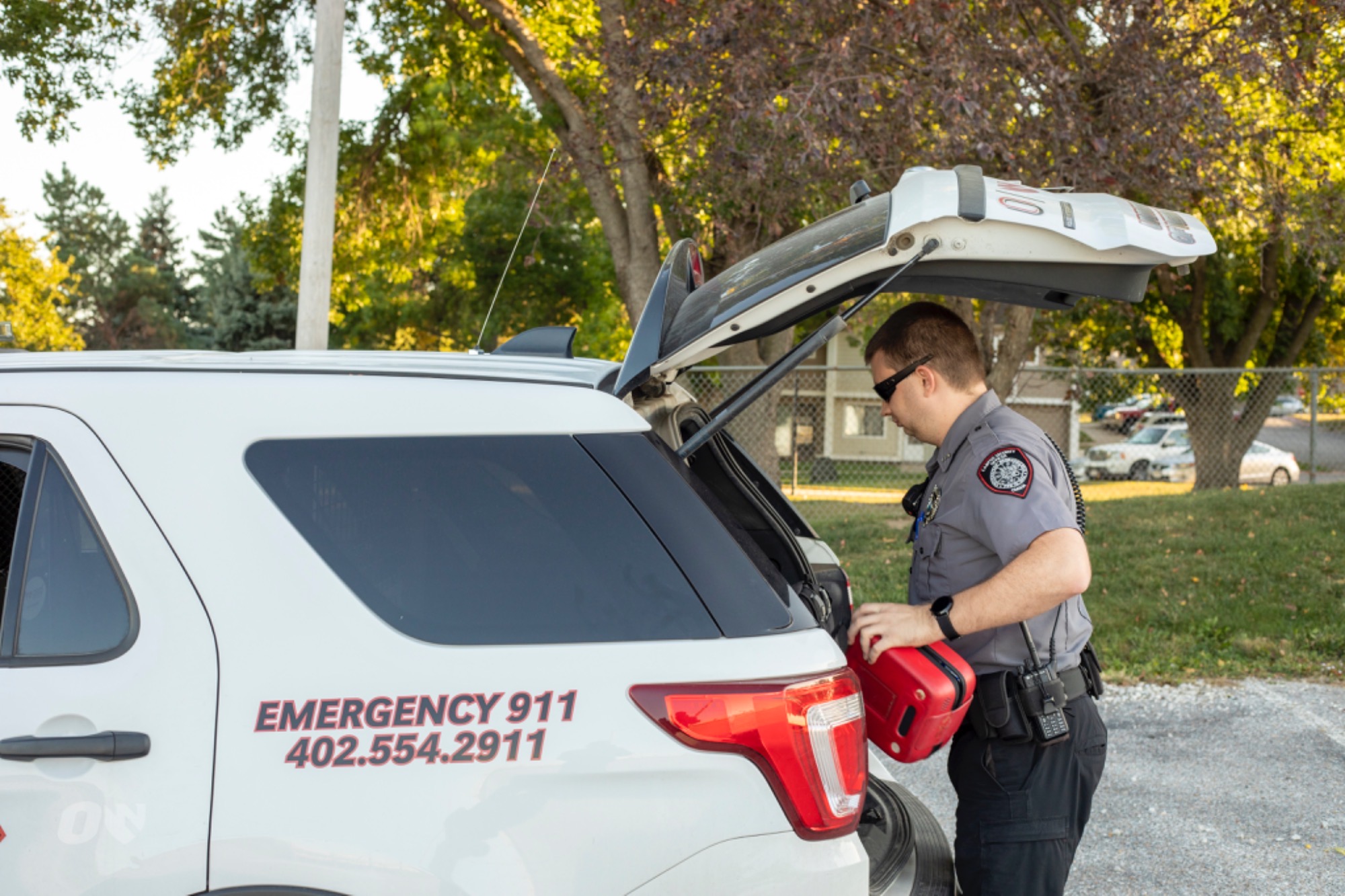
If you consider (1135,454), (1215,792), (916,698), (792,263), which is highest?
(792,263)

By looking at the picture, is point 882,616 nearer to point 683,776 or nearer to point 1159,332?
point 683,776

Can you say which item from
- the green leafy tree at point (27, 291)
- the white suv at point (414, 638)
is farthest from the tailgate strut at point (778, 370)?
the green leafy tree at point (27, 291)

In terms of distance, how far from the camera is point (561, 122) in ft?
34.6

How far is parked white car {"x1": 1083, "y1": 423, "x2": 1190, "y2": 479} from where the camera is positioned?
1062 inches

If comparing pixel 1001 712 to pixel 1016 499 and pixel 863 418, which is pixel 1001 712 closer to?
pixel 1016 499

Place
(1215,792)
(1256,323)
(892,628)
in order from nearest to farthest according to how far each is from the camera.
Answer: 1. (892,628)
2. (1215,792)
3. (1256,323)

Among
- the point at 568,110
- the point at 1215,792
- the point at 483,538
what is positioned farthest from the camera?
the point at 568,110

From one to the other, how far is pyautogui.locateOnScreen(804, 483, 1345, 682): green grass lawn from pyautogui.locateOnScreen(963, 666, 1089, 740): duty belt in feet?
12.7

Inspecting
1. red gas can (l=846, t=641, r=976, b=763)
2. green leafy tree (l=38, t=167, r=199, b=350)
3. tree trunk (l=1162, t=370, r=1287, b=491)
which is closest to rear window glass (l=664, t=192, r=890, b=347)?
red gas can (l=846, t=641, r=976, b=763)

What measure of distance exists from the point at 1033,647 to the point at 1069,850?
462 millimetres

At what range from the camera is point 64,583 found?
5.89ft

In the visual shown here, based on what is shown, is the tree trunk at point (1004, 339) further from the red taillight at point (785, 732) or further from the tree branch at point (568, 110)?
the red taillight at point (785, 732)

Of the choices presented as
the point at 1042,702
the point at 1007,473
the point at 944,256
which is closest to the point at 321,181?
the point at 1007,473

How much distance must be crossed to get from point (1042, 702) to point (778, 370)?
104cm
